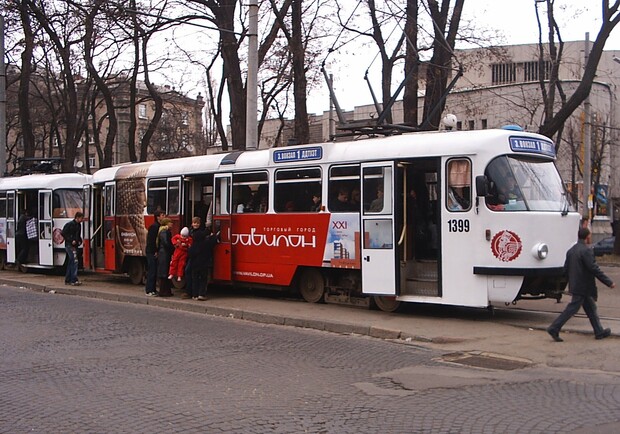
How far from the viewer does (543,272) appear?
1166 centimetres

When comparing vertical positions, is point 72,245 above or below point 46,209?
below

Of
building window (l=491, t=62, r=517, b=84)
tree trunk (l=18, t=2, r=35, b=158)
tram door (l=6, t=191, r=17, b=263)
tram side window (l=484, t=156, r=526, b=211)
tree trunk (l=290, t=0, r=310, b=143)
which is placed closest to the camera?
tram side window (l=484, t=156, r=526, b=211)

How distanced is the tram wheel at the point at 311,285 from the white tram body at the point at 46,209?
916cm

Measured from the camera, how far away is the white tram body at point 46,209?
21891 millimetres

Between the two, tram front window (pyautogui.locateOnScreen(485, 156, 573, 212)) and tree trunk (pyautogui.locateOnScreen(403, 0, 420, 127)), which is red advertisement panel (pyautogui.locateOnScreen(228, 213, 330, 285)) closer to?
tram front window (pyautogui.locateOnScreen(485, 156, 573, 212))

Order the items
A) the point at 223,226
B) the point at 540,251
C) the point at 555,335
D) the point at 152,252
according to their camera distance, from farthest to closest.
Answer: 1. the point at 152,252
2. the point at 223,226
3. the point at 540,251
4. the point at 555,335

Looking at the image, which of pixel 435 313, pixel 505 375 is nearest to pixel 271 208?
pixel 435 313

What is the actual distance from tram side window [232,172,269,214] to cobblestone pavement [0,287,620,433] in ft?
12.5

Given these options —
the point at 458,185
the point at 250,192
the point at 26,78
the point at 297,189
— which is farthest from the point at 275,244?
the point at 26,78

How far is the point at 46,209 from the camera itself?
2211 centimetres

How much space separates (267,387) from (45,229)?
1601 centimetres

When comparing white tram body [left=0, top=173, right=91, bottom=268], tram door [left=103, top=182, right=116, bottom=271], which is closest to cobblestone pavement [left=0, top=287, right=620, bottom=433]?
tram door [left=103, top=182, right=116, bottom=271]

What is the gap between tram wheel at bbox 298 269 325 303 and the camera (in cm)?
1467

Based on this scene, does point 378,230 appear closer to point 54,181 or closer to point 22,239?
point 54,181
